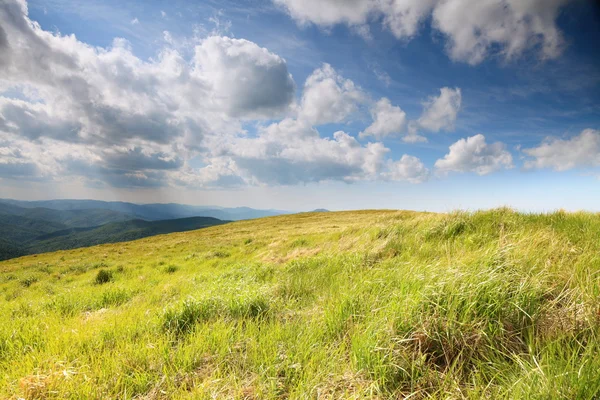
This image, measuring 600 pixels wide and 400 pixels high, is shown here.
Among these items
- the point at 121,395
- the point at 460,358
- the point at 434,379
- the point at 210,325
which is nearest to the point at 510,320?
the point at 460,358

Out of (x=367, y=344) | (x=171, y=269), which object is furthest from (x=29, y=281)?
(x=367, y=344)

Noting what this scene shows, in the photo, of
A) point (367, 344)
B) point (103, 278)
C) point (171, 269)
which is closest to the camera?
point (367, 344)

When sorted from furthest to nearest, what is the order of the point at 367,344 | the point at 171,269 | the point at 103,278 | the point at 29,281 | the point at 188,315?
the point at 29,281, the point at 171,269, the point at 103,278, the point at 188,315, the point at 367,344

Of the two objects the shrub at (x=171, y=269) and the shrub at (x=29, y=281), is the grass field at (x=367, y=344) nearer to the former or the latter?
the shrub at (x=171, y=269)

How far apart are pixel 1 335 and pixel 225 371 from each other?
4.95 meters

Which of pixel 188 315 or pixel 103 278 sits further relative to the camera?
pixel 103 278

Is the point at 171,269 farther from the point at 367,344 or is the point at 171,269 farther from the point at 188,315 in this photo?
the point at 367,344

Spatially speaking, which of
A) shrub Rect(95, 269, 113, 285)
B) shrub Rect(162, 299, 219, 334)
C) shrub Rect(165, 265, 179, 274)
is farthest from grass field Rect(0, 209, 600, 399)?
shrub Rect(95, 269, 113, 285)

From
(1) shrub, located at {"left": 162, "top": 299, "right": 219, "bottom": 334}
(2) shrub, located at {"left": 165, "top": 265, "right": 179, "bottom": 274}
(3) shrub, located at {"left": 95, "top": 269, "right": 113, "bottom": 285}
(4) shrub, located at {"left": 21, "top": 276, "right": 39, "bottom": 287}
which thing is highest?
(1) shrub, located at {"left": 162, "top": 299, "right": 219, "bottom": 334}

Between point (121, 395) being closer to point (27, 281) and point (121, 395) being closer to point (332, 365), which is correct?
point (332, 365)

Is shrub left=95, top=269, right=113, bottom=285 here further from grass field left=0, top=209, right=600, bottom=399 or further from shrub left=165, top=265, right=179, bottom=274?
grass field left=0, top=209, right=600, bottom=399

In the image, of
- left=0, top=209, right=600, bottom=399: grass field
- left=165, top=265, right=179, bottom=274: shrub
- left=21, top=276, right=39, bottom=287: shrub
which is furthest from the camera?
left=21, top=276, right=39, bottom=287: shrub

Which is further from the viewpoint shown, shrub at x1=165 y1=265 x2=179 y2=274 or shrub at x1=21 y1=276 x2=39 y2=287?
shrub at x1=21 y1=276 x2=39 y2=287

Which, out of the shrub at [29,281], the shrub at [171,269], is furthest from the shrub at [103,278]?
the shrub at [29,281]
